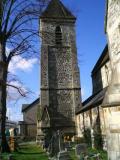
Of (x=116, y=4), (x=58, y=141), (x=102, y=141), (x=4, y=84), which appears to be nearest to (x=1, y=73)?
(x=4, y=84)

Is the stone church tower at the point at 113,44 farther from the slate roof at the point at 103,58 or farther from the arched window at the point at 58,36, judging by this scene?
A: the arched window at the point at 58,36

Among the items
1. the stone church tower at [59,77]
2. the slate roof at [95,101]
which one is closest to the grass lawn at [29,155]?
the slate roof at [95,101]

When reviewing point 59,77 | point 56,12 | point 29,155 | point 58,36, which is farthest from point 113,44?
point 56,12

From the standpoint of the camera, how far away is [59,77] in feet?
97.9

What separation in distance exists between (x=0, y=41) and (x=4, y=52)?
0.83m

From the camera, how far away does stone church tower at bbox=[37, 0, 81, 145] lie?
92.9ft

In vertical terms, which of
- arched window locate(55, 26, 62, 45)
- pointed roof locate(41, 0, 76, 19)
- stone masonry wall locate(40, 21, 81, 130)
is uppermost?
pointed roof locate(41, 0, 76, 19)

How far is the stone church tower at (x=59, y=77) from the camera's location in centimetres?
2831

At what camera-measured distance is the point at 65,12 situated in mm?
32844

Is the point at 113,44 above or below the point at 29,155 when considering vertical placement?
above

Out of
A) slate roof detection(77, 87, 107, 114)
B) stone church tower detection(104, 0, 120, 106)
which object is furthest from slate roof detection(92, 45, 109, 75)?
stone church tower detection(104, 0, 120, 106)

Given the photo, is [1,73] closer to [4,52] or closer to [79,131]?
[4,52]

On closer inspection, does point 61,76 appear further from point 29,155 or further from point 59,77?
point 29,155

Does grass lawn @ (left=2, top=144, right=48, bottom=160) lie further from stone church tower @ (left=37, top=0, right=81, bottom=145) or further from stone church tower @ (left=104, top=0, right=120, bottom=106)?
stone church tower @ (left=37, top=0, right=81, bottom=145)
